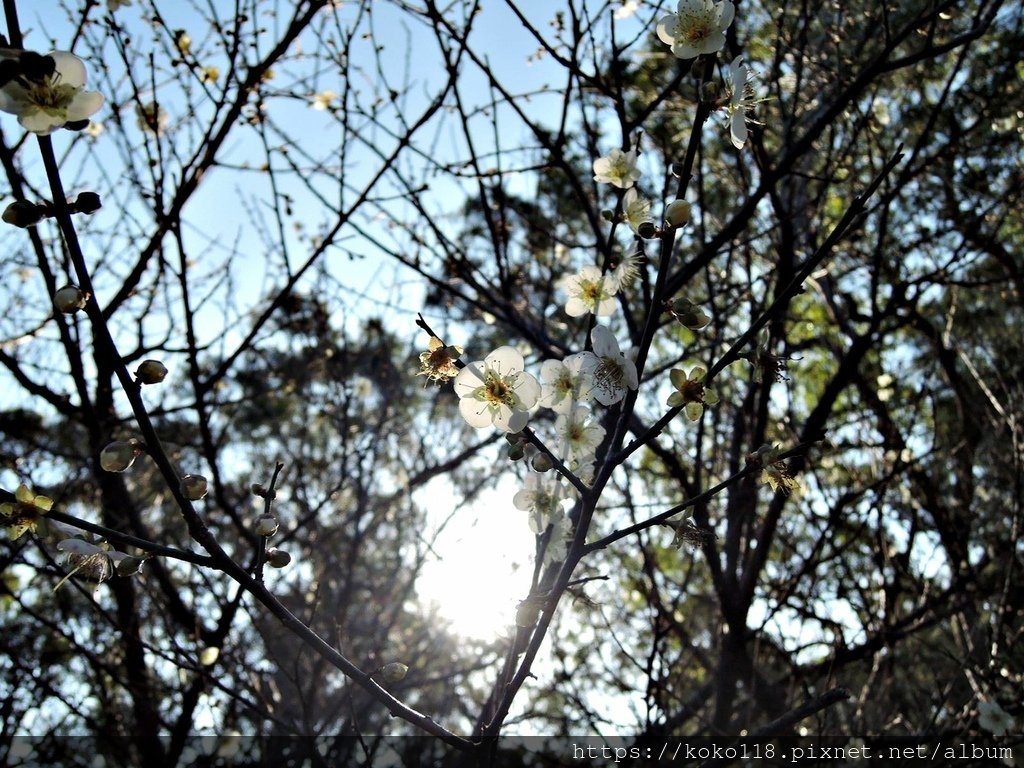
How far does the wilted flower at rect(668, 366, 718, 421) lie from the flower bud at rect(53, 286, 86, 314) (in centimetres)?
97

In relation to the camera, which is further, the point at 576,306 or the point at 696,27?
the point at 576,306

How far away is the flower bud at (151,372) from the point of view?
118 centimetres

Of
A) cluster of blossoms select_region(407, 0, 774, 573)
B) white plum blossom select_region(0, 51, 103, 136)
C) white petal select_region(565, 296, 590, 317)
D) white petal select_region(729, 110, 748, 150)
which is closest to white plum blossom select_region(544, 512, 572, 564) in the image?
cluster of blossoms select_region(407, 0, 774, 573)

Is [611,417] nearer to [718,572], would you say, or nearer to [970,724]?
[718,572]

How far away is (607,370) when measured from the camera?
57.5 inches

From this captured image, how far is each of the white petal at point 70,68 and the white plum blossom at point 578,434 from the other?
105 cm

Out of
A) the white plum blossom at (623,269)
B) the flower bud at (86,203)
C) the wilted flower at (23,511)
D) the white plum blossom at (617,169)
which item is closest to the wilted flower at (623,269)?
the white plum blossom at (623,269)

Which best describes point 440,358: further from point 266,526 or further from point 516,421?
point 266,526

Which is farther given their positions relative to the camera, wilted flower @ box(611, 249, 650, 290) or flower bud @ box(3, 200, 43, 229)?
wilted flower @ box(611, 249, 650, 290)

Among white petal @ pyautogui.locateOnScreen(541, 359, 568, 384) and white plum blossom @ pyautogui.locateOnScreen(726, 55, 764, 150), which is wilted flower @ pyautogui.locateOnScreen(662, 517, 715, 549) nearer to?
white petal @ pyautogui.locateOnScreen(541, 359, 568, 384)

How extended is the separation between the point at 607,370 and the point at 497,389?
217mm

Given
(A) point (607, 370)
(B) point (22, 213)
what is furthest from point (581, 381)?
(B) point (22, 213)

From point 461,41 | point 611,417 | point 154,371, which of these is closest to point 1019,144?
point 461,41

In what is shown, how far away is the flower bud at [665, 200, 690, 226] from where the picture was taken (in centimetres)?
131
